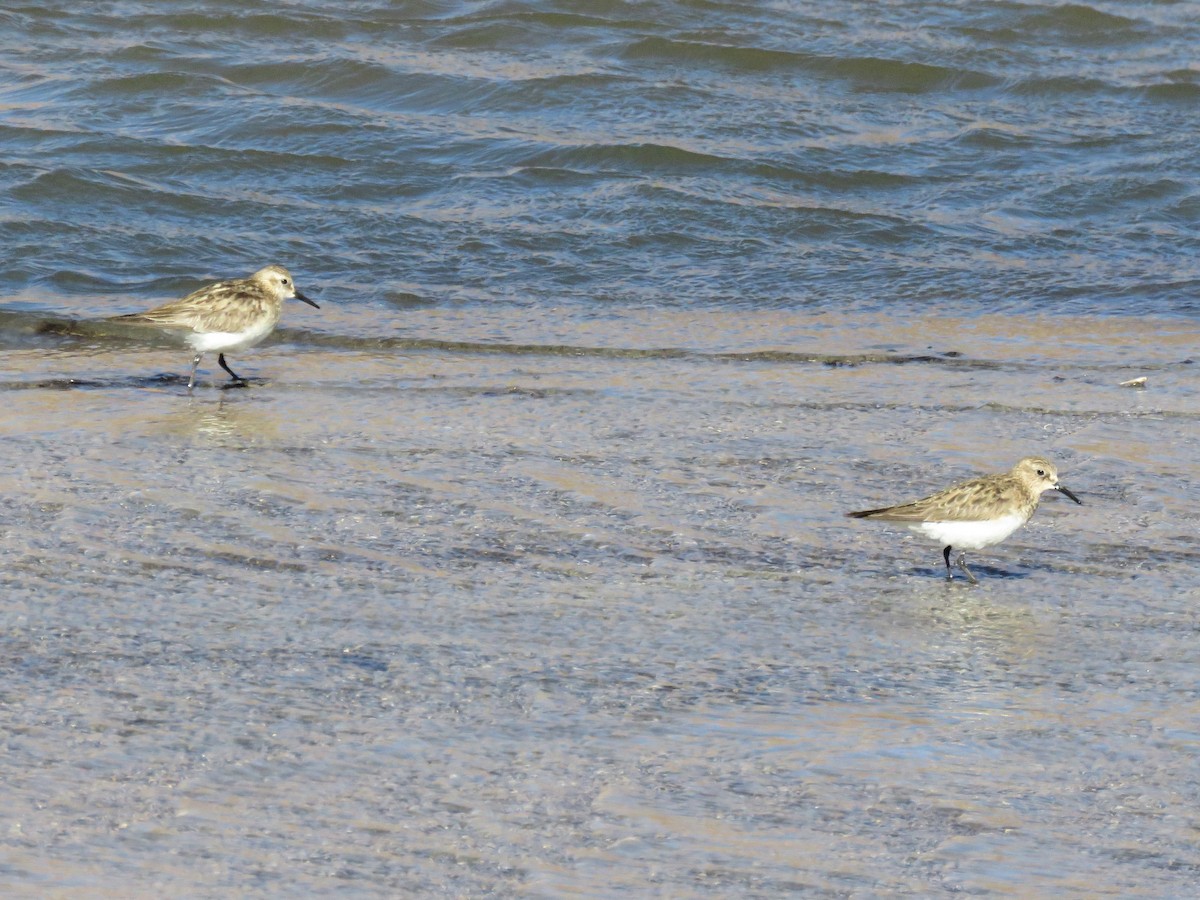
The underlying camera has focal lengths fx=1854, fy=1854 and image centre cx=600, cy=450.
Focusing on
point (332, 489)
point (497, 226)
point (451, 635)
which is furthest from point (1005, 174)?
point (451, 635)

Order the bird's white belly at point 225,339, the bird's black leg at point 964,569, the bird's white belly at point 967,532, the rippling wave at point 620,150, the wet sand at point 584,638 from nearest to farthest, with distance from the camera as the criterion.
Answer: the wet sand at point 584,638 < the bird's white belly at point 967,532 < the bird's black leg at point 964,569 < the bird's white belly at point 225,339 < the rippling wave at point 620,150

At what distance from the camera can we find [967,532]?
687cm

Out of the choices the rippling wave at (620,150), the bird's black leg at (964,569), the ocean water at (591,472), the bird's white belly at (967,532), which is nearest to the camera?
the ocean water at (591,472)

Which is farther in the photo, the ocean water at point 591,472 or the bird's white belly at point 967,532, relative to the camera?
the bird's white belly at point 967,532

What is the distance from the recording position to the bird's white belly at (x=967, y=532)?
270 inches

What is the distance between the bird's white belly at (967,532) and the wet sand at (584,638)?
0.18m

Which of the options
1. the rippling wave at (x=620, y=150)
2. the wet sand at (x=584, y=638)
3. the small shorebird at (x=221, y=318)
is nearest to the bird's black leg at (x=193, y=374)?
the small shorebird at (x=221, y=318)

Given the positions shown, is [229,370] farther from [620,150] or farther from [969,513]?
[620,150]

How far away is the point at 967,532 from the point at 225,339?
4.68 meters

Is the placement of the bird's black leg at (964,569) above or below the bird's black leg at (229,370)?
above

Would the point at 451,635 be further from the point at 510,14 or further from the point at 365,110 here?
the point at 510,14

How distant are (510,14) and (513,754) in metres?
Answer: 15.3

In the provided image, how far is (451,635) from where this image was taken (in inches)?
236

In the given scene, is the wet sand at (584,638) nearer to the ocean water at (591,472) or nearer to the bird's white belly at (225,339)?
the ocean water at (591,472)
